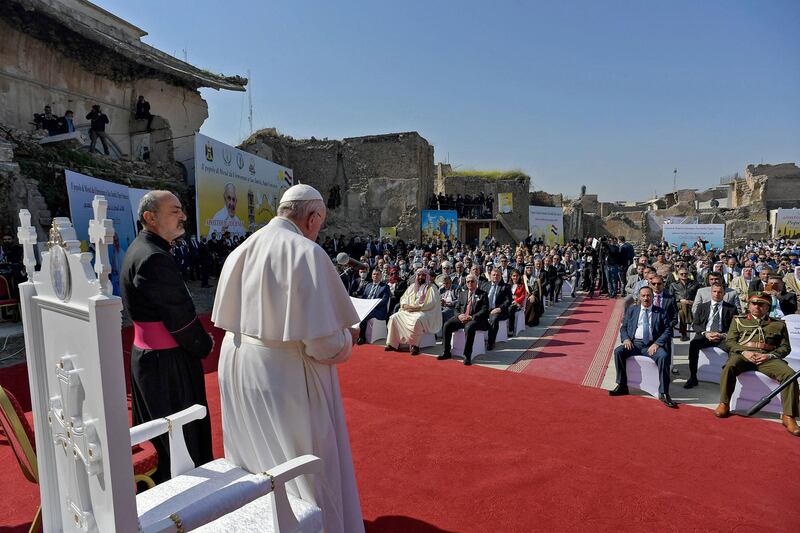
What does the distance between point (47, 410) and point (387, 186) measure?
79.2 ft

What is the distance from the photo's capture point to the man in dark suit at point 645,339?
16.4 ft

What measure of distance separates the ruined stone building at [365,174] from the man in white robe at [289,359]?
22.8m

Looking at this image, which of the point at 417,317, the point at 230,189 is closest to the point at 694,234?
the point at 417,317

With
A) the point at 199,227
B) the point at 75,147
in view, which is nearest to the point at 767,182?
the point at 199,227

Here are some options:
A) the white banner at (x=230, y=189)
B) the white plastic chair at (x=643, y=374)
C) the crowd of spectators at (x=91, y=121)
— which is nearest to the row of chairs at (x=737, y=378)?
the white plastic chair at (x=643, y=374)

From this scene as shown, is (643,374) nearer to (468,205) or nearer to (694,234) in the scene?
(694,234)

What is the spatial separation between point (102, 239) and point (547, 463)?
3209 millimetres

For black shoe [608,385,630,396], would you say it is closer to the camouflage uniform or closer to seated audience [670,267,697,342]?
the camouflage uniform

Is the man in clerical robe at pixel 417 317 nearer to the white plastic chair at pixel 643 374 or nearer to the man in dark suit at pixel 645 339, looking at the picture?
the man in dark suit at pixel 645 339

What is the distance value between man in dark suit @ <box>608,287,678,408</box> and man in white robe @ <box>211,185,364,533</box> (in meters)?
4.16

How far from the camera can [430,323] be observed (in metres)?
7.21

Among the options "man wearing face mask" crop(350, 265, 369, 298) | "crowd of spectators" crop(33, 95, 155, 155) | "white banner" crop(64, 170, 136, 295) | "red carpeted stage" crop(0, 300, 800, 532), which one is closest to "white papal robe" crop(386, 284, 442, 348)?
"red carpeted stage" crop(0, 300, 800, 532)

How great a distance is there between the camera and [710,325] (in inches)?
237

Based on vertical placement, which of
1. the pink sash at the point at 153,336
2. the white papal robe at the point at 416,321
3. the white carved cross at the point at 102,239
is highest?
the white carved cross at the point at 102,239
